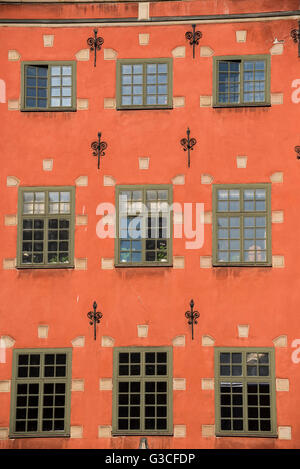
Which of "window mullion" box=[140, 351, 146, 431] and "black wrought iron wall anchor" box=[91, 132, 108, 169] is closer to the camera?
"window mullion" box=[140, 351, 146, 431]

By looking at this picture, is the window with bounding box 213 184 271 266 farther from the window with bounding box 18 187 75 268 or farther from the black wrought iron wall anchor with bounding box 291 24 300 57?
the black wrought iron wall anchor with bounding box 291 24 300 57

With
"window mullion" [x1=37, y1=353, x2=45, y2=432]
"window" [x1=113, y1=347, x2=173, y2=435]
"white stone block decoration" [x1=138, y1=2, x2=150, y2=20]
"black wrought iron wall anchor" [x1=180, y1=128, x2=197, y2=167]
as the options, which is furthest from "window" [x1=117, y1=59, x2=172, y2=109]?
"window mullion" [x1=37, y1=353, x2=45, y2=432]

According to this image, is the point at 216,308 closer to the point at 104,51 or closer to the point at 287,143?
the point at 287,143

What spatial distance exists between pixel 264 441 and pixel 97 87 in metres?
9.35

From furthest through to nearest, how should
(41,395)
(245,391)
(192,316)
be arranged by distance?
(192,316) < (41,395) < (245,391)

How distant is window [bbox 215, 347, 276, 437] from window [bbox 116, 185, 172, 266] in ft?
9.23

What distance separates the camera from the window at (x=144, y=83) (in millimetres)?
16672

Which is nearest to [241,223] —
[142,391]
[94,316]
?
[94,316]

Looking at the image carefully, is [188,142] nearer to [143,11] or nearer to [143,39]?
[143,39]

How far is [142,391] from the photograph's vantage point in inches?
615

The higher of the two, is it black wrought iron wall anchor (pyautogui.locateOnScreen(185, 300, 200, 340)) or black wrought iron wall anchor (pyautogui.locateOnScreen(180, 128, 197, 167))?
black wrought iron wall anchor (pyautogui.locateOnScreen(180, 128, 197, 167))

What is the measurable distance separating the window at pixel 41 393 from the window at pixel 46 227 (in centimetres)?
218

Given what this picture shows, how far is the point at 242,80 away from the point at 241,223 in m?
3.56

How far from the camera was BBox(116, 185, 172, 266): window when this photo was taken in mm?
16250
